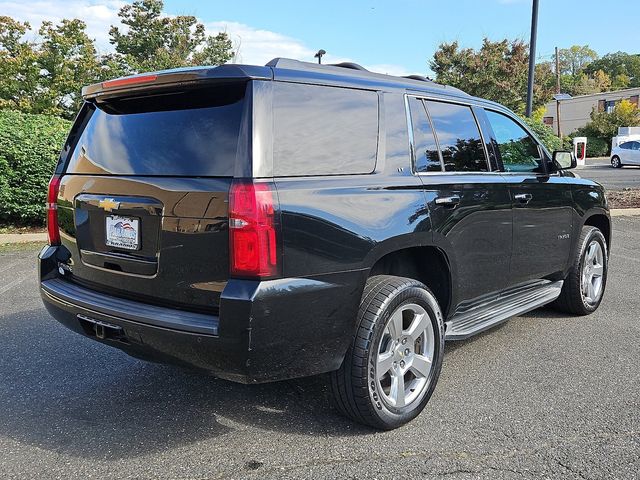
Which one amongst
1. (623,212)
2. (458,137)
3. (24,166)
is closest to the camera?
(458,137)

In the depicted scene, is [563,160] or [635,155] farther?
[635,155]

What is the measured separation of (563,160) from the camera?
4.90 m

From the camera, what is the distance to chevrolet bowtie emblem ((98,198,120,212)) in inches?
115

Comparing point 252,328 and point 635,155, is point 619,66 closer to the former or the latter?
point 635,155

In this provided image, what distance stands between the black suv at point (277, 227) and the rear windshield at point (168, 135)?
10 mm

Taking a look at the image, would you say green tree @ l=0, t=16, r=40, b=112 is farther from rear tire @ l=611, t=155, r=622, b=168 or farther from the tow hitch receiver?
rear tire @ l=611, t=155, r=622, b=168

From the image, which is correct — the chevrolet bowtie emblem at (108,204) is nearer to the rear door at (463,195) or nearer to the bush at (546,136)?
the rear door at (463,195)

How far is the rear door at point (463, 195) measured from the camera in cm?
344

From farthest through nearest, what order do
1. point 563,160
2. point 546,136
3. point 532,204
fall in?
point 546,136 → point 563,160 → point 532,204

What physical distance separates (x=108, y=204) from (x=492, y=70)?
1230 inches

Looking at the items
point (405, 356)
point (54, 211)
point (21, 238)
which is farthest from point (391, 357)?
point (21, 238)

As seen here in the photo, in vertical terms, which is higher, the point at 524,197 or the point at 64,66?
the point at 64,66

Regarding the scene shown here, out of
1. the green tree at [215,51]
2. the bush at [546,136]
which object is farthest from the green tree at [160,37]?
the bush at [546,136]

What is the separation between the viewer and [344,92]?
3053 millimetres
